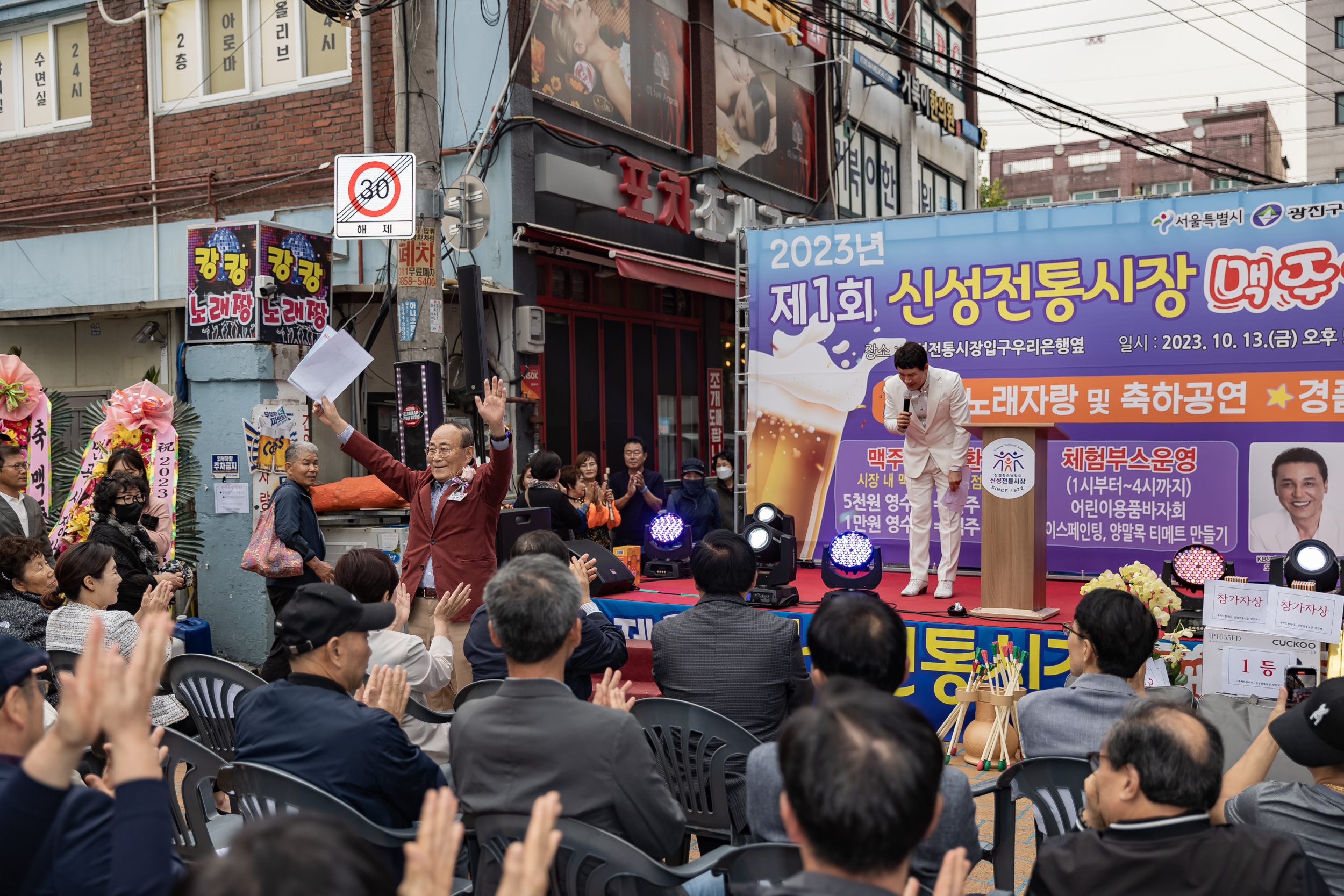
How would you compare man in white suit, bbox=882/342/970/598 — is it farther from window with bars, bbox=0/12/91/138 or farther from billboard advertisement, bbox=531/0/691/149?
window with bars, bbox=0/12/91/138

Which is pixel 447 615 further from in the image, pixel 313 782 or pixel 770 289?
pixel 770 289

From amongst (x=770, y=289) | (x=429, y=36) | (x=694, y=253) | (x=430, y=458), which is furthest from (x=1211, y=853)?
(x=694, y=253)

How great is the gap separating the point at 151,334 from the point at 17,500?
3420 millimetres

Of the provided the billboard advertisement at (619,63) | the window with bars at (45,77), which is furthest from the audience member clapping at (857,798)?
the window with bars at (45,77)

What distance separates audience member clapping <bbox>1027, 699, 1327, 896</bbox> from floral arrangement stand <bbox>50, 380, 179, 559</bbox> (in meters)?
6.39

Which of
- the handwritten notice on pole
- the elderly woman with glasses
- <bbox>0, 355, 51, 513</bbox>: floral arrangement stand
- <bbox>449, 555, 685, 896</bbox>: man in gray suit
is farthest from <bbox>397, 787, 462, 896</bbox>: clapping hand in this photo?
<bbox>0, 355, 51, 513</bbox>: floral arrangement stand

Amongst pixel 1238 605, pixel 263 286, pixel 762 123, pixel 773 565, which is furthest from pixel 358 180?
pixel 762 123

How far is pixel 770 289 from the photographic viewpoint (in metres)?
9.34

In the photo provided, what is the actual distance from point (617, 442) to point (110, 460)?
23.1ft

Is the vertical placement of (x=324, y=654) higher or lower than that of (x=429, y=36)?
lower

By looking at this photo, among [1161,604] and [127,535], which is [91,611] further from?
[1161,604]

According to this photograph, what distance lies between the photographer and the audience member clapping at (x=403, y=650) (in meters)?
3.73

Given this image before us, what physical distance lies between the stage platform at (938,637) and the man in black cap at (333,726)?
260cm

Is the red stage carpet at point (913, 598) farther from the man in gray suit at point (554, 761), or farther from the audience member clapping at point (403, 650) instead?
the man in gray suit at point (554, 761)
